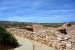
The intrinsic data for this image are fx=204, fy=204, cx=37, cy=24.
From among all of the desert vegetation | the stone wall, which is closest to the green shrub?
the desert vegetation

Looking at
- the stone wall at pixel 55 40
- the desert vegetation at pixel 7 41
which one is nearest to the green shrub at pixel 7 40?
the desert vegetation at pixel 7 41

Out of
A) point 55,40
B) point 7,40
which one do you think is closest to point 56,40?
point 55,40

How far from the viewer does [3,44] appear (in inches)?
656

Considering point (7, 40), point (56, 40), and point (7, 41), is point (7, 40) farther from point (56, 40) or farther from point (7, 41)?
point (56, 40)

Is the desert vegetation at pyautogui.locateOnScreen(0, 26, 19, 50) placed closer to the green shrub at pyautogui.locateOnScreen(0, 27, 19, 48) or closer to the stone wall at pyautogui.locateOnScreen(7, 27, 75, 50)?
the green shrub at pyautogui.locateOnScreen(0, 27, 19, 48)

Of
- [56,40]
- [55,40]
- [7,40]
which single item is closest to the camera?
[56,40]

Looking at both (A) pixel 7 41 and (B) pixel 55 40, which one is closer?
(B) pixel 55 40

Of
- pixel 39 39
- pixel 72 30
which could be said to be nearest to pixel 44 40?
pixel 39 39

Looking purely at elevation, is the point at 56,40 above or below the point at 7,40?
below

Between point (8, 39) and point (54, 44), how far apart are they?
12.7ft

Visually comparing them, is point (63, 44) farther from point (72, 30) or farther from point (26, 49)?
point (72, 30)

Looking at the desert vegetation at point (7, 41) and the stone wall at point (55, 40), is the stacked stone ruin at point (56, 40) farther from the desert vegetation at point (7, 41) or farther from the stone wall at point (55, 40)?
the desert vegetation at point (7, 41)

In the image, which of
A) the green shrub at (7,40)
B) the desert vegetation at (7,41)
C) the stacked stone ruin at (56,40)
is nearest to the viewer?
the stacked stone ruin at (56,40)

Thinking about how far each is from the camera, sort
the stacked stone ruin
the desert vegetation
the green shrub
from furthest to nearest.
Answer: the green shrub < the desert vegetation < the stacked stone ruin
